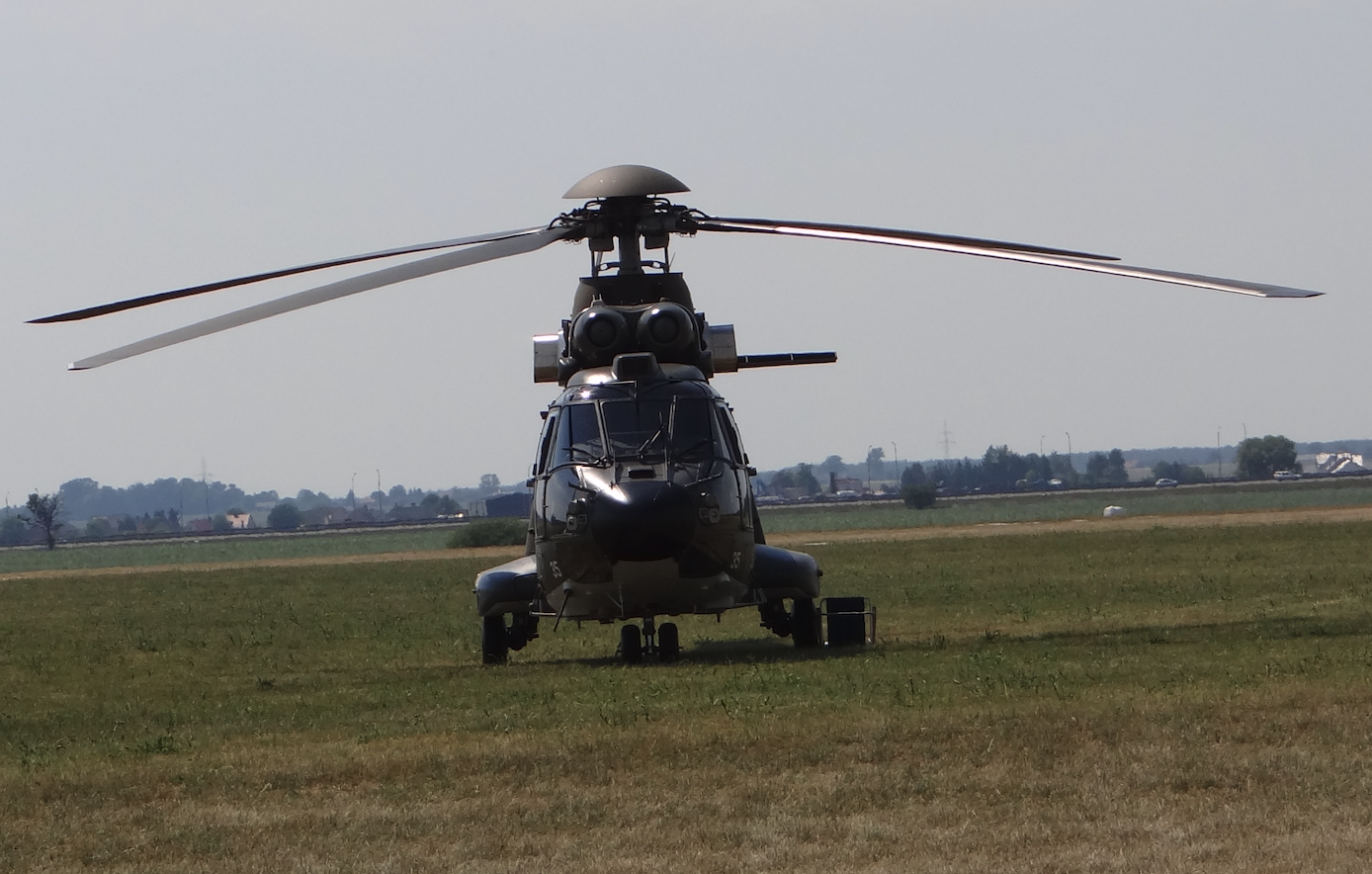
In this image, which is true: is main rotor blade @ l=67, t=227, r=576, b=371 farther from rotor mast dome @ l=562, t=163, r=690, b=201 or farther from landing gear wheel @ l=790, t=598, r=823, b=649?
landing gear wheel @ l=790, t=598, r=823, b=649

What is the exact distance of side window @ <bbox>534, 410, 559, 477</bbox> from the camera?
18906 millimetres

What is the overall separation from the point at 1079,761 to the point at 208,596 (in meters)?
34.9

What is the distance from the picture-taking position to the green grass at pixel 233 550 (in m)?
103

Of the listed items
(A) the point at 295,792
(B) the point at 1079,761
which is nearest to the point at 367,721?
(A) the point at 295,792

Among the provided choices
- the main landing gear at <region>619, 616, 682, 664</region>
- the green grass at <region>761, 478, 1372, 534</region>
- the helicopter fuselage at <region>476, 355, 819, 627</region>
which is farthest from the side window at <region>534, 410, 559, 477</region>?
the green grass at <region>761, 478, 1372, 534</region>

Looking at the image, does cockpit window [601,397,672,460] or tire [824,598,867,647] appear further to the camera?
tire [824,598,867,647]

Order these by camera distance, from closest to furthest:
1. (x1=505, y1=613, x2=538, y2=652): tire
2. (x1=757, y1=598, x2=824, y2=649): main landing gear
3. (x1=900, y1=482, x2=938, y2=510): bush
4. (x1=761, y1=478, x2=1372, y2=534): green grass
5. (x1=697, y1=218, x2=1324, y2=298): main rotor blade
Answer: (x1=697, y1=218, x2=1324, y2=298): main rotor blade < (x1=757, y1=598, x2=824, y2=649): main landing gear < (x1=505, y1=613, x2=538, y2=652): tire < (x1=761, y1=478, x2=1372, y2=534): green grass < (x1=900, y1=482, x2=938, y2=510): bush

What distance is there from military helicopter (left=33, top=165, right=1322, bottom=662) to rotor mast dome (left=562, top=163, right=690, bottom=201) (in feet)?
0.07

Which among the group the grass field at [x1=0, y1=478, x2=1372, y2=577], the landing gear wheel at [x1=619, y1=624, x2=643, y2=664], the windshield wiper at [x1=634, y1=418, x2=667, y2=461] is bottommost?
the landing gear wheel at [x1=619, y1=624, x2=643, y2=664]

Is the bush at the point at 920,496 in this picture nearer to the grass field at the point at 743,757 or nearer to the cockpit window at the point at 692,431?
the grass field at the point at 743,757

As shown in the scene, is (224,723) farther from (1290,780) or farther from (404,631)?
(404,631)

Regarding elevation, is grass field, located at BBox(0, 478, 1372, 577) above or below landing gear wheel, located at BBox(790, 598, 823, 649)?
above

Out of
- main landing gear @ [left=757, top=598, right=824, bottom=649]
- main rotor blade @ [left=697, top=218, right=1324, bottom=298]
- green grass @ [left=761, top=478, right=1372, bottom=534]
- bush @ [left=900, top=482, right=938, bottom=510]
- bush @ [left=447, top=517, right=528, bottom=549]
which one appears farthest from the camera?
bush @ [left=900, top=482, right=938, bottom=510]

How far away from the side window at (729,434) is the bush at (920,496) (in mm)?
145245
